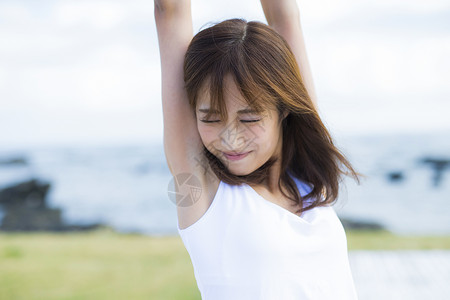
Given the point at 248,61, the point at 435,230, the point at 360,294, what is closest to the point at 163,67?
the point at 248,61

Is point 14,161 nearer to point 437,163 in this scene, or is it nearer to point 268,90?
point 437,163

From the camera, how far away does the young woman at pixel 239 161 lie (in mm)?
1116

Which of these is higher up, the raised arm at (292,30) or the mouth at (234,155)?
the raised arm at (292,30)

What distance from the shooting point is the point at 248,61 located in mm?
1138

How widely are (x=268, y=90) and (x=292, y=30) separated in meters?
0.36

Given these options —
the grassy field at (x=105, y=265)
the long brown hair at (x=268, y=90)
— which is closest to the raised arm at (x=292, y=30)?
the long brown hair at (x=268, y=90)

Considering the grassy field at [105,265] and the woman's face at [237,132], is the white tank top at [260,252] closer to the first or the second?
the woman's face at [237,132]

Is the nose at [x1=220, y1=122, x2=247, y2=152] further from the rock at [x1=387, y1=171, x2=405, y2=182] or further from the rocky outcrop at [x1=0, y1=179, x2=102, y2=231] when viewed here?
the rock at [x1=387, y1=171, x2=405, y2=182]

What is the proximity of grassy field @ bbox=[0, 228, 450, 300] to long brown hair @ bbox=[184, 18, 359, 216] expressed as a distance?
2.82 m

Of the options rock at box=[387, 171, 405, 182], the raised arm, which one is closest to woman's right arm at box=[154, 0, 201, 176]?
the raised arm

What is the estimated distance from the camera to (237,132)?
1.14m

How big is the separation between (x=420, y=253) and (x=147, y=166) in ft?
27.0

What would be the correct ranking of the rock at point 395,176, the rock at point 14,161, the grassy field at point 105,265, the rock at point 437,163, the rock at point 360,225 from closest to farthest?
the grassy field at point 105,265, the rock at point 360,225, the rock at point 395,176, the rock at point 437,163, the rock at point 14,161

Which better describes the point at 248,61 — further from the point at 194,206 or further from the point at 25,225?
the point at 25,225
